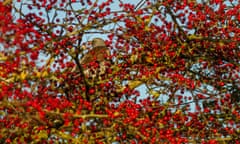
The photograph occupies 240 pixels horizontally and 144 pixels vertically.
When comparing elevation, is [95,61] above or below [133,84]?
above

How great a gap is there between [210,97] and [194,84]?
1.61 feet

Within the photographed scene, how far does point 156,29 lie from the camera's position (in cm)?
1166

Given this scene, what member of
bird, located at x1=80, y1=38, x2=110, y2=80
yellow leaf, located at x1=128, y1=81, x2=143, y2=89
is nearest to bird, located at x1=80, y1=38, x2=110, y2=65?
bird, located at x1=80, y1=38, x2=110, y2=80

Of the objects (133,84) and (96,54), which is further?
(133,84)

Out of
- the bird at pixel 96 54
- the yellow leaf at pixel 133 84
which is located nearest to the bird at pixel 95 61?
the bird at pixel 96 54

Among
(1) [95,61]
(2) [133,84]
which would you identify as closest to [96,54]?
(1) [95,61]

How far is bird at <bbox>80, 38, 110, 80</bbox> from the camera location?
1066cm

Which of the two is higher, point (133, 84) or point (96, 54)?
point (96, 54)

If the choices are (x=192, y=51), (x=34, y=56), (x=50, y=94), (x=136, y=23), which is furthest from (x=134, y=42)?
(x=34, y=56)

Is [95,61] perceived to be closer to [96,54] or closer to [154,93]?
[96,54]

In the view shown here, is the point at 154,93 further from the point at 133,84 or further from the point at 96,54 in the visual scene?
the point at 96,54

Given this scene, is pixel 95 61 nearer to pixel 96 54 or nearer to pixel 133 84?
pixel 96 54

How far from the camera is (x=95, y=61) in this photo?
1089 centimetres

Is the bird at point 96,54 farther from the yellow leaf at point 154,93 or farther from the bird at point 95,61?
Result: the yellow leaf at point 154,93
